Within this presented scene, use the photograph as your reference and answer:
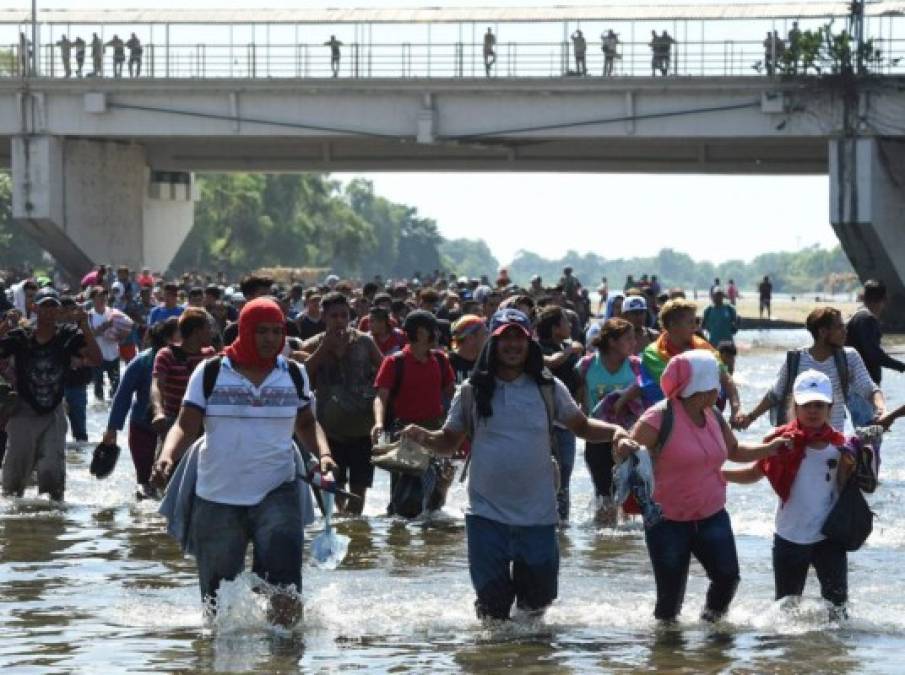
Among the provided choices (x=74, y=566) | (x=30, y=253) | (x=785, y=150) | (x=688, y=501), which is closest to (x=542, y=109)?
(x=785, y=150)

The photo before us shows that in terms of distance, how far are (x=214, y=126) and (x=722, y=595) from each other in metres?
43.7

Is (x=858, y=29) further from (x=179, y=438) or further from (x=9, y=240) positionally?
(x=9, y=240)

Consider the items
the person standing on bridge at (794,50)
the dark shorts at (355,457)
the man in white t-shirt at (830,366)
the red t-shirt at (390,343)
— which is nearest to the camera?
the man in white t-shirt at (830,366)

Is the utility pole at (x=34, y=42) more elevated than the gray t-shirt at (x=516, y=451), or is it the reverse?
the utility pole at (x=34, y=42)

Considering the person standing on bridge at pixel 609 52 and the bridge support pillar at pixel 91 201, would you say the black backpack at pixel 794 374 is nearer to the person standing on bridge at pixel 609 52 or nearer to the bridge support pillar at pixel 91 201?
the person standing on bridge at pixel 609 52

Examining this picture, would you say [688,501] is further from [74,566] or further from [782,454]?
[74,566]

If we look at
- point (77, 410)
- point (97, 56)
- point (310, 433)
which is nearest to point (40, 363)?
point (77, 410)

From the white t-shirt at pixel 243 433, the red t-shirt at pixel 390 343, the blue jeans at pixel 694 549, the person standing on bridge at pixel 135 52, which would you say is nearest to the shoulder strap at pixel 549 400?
the blue jeans at pixel 694 549

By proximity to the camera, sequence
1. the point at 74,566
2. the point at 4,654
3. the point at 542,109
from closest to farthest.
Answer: the point at 4,654, the point at 74,566, the point at 542,109

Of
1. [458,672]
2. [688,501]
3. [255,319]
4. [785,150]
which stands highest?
[785,150]

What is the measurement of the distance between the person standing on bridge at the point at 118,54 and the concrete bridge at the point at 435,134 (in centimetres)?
66

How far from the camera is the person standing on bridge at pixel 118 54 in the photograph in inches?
2111

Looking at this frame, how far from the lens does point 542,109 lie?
50844 mm

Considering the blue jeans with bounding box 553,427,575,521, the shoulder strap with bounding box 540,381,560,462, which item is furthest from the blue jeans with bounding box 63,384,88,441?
the shoulder strap with bounding box 540,381,560,462
